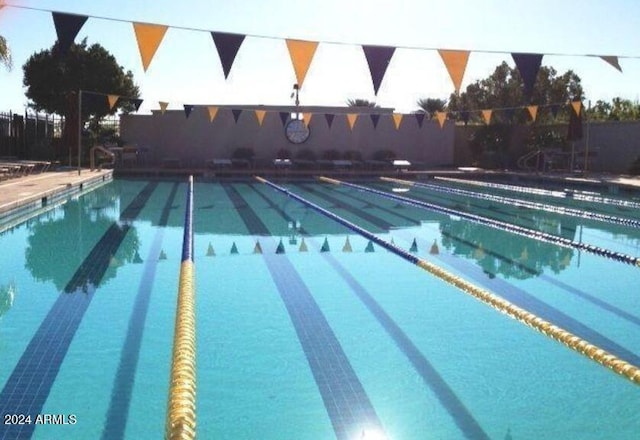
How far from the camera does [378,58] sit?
8781mm

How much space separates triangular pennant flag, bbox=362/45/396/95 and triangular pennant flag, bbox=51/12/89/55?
367 centimetres

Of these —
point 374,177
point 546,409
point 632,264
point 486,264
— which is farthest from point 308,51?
point 374,177

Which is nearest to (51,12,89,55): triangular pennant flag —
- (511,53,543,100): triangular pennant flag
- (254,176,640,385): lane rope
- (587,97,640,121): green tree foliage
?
(254,176,640,385): lane rope

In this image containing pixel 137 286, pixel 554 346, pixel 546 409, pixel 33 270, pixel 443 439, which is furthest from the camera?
pixel 33 270

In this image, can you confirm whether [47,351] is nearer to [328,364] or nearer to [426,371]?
[328,364]

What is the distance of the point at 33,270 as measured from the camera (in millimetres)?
6320

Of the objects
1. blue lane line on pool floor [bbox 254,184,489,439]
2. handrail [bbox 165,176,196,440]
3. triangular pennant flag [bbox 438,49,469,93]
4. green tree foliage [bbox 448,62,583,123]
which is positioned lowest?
blue lane line on pool floor [bbox 254,184,489,439]

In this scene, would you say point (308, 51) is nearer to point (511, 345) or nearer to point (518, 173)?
point (511, 345)

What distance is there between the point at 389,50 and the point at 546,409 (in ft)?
20.9

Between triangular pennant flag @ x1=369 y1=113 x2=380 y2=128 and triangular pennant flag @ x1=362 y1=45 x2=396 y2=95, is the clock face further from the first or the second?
triangular pennant flag @ x1=362 y1=45 x2=396 y2=95

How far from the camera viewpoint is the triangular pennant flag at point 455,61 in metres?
8.77

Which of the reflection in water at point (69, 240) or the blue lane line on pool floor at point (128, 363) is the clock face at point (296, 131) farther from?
the blue lane line on pool floor at point (128, 363)

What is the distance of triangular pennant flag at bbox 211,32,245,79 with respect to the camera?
799cm

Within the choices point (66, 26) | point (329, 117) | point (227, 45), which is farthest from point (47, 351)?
point (329, 117)
